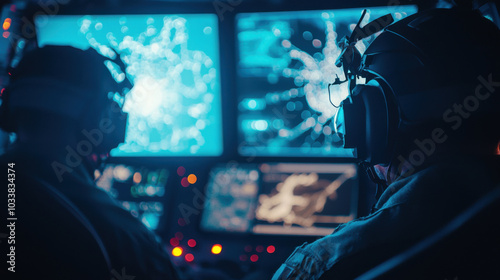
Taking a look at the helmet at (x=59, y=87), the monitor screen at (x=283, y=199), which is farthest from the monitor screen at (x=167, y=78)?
the helmet at (x=59, y=87)

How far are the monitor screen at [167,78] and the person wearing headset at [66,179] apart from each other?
737 millimetres

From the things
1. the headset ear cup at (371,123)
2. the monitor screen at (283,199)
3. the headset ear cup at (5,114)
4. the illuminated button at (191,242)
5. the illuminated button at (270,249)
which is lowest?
the illuminated button at (270,249)

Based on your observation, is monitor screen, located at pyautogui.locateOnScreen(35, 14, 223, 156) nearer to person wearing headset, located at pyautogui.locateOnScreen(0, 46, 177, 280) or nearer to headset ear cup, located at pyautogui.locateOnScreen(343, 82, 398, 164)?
person wearing headset, located at pyautogui.locateOnScreen(0, 46, 177, 280)

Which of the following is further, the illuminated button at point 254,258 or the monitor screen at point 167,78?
the monitor screen at point 167,78

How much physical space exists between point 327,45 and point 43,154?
1.41 metres

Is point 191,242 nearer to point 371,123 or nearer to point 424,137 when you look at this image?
point 371,123

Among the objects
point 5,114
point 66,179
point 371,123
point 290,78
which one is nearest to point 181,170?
point 290,78

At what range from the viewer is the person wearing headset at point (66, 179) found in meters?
0.70

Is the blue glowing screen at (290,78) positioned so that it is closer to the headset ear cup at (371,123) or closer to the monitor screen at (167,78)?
the monitor screen at (167,78)

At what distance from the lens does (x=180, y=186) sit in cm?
188

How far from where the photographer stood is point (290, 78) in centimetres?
189

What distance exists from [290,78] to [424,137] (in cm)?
120

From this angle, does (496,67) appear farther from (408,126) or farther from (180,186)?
(180,186)

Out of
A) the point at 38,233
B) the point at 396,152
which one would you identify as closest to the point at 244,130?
the point at 396,152
